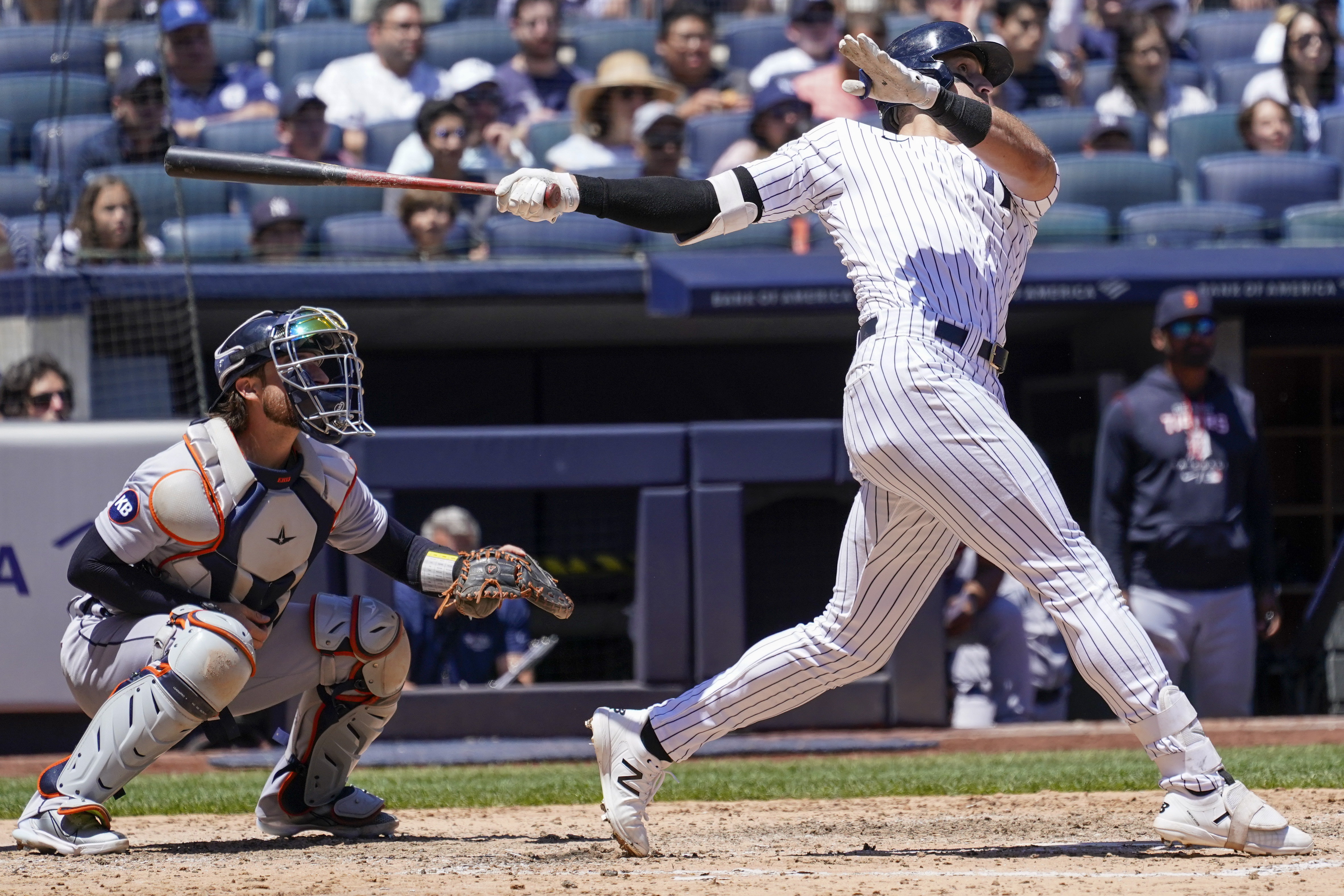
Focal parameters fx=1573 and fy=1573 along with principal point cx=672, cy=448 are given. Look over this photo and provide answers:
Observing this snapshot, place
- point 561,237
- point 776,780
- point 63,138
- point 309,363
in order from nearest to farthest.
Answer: point 309,363 < point 776,780 < point 561,237 < point 63,138

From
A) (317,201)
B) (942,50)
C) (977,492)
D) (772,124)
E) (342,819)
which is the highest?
(772,124)

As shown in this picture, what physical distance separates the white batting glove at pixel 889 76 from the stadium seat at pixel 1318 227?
4969mm

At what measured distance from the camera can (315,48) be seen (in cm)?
912

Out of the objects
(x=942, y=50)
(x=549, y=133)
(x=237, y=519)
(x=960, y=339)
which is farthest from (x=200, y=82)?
(x=960, y=339)

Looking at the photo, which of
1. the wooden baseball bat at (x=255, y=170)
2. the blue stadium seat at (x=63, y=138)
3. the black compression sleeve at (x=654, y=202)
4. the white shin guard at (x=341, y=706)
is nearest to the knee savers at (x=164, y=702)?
the white shin guard at (x=341, y=706)

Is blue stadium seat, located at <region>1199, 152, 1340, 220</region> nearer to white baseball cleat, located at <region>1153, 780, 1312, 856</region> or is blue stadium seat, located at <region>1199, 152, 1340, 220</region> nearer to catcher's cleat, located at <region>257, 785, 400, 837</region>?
white baseball cleat, located at <region>1153, 780, 1312, 856</region>

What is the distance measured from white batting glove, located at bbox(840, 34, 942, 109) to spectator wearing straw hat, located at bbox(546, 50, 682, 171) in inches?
203

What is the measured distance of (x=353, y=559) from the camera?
19.7 ft

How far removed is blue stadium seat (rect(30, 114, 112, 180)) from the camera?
746 centimetres

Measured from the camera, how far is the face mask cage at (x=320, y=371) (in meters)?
3.40

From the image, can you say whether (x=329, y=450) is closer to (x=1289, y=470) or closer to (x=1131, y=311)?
(x=1131, y=311)

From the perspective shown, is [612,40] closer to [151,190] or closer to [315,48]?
[315,48]

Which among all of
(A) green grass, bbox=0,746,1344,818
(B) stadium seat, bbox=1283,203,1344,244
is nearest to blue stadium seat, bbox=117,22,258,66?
(A) green grass, bbox=0,746,1344,818

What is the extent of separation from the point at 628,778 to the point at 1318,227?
211 inches
